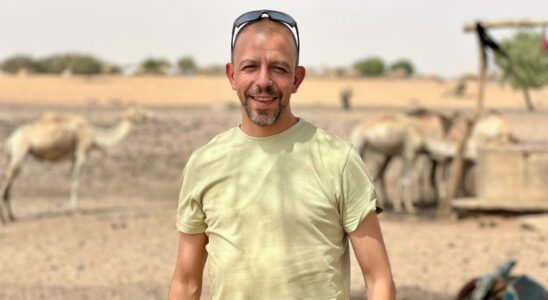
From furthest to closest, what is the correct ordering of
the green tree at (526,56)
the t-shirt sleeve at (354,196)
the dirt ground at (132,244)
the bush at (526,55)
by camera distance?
the green tree at (526,56)
the bush at (526,55)
the dirt ground at (132,244)
the t-shirt sleeve at (354,196)

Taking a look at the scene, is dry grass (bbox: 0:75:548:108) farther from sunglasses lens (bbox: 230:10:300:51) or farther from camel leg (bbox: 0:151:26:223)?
sunglasses lens (bbox: 230:10:300:51)

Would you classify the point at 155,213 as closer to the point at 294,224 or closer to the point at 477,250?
the point at 477,250

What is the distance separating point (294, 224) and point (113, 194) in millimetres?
15796

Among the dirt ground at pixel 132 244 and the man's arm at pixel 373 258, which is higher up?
the man's arm at pixel 373 258

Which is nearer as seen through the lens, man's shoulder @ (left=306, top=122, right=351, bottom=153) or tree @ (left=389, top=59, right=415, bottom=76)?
man's shoulder @ (left=306, top=122, right=351, bottom=153)

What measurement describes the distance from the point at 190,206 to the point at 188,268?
174 millimetres

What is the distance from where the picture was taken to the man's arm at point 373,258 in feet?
7.73

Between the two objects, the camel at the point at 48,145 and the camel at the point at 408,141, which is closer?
the camel at the point at 48,145

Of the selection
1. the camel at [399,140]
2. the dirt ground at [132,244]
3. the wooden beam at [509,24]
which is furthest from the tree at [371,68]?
the wooden beam at [509,24]

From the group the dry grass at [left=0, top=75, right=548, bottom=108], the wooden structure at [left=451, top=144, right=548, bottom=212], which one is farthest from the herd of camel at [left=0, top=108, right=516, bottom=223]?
the dry grass at [left=0, top=75, right=548, bottom=108]

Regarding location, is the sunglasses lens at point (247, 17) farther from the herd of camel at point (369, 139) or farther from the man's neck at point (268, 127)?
the herd of camel at point (369, 139)

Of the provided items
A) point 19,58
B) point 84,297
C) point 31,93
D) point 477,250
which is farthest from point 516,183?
point 19,58

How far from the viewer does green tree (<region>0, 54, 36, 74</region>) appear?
228ft

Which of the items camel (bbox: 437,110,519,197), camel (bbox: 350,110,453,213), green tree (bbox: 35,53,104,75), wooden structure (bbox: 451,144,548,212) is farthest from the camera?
green tree (bbox: 35,53,104,75)
